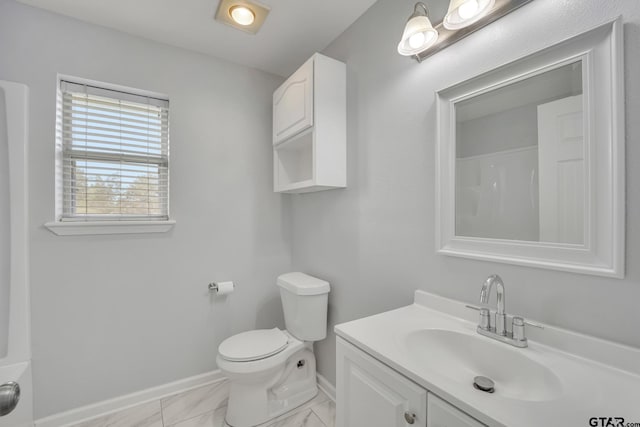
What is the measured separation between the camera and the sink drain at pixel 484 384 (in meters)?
0.80

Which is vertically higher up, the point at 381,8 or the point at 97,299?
the point at 381,8

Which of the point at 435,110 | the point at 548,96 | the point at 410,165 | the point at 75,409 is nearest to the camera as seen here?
the point at 548,96

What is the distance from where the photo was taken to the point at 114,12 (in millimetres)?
1560

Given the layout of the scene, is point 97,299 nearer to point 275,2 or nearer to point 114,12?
point 114,12

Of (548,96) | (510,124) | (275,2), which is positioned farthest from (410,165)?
(275,2)

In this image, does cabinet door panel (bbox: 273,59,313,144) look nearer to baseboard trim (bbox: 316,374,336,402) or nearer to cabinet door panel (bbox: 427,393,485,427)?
cabinet door panel (bbox: 427,393,485,427)

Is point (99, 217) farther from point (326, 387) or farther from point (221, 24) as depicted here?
point (326, 387)

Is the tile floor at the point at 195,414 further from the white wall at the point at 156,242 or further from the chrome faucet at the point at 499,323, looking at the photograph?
the chrome faucet at the point at 499,323

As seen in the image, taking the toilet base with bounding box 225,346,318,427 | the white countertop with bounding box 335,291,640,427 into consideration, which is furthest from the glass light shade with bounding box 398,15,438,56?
the toilet base with bounding box 225,346,318,427

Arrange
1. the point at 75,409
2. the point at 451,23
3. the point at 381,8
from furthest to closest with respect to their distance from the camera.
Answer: the point at 75,409 < the point at 381,8 < the point at 451,23

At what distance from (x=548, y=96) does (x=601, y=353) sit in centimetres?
78

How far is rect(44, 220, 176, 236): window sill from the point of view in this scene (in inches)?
60.2

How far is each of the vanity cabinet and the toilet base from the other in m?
0.72

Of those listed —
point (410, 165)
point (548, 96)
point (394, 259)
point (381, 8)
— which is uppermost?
point (381, 8)
